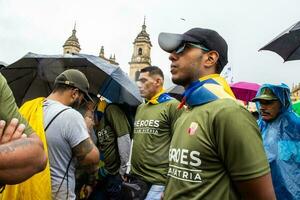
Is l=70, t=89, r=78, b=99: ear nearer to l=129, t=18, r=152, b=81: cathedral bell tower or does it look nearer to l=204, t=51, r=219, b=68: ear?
l=204, t=51, r=219, b=68: ear

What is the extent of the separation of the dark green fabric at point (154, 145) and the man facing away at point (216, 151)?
1919 millimetres

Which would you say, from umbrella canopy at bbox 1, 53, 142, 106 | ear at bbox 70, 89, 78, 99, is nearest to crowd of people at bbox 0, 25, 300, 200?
ear at bbox 70, 89, 78, 99

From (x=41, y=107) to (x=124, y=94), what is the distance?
197 centimetres

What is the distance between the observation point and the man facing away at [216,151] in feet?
6.26

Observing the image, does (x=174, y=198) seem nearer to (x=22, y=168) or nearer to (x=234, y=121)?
(x=234, y=121)

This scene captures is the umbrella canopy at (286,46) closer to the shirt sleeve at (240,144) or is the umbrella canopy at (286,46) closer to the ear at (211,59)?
the ear at (211,59)

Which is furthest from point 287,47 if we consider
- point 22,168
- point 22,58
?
point 22,168

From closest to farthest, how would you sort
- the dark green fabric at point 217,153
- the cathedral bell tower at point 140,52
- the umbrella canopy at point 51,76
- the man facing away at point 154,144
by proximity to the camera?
the dark green fabric at point 217,153 < the man facing away at point 154,144 < the umbrella canopy at point 51,76 < the cathedral bell tower at point 140,52

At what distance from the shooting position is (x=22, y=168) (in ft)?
5.66

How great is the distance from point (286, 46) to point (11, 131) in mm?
3497

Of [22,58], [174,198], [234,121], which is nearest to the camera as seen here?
[234,121]

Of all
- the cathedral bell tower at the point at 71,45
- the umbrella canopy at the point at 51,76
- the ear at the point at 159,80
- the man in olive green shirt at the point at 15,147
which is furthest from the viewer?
the cathedral bell tower at the point at 71,45

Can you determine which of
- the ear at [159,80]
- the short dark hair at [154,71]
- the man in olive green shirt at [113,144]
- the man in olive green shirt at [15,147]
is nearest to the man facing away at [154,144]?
the man in olive green shirt at [113,144]

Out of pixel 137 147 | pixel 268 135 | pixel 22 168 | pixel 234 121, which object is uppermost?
pixel 234 121
